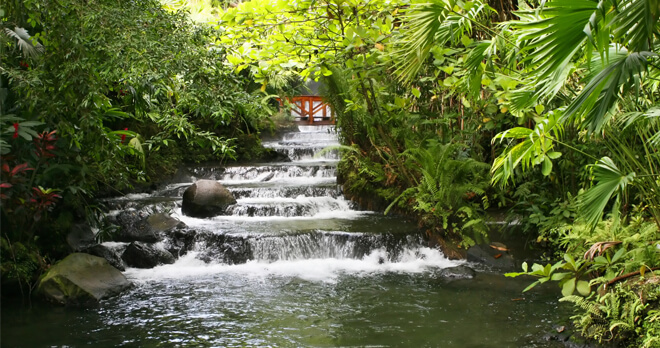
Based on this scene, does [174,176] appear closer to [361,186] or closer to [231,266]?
[361,186]

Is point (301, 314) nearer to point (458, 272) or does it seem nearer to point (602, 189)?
point (458, 272)

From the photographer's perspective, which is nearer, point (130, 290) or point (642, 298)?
point (642, 298)

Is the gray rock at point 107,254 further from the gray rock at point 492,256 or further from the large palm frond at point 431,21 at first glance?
the large palm frond at point 431,21

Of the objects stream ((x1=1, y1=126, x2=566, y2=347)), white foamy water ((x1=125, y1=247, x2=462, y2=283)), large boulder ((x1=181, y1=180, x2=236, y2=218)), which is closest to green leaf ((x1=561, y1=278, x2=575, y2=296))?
stream ((x1=1, y1=126, x2=566, y2=347))

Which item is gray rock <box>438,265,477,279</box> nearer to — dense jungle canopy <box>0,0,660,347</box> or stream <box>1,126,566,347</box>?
stream <box>1,126,566,347</box>

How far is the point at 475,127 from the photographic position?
314 inches

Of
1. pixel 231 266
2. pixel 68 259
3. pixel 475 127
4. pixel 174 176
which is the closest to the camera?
pixel 68 259

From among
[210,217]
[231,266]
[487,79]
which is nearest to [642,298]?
[487,79]

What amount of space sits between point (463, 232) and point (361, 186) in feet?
7.96

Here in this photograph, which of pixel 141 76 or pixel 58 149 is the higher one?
pixel 141 76

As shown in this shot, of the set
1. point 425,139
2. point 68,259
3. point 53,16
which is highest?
point 53,16

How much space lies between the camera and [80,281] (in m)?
5.93

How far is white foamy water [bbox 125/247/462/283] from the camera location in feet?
22.6

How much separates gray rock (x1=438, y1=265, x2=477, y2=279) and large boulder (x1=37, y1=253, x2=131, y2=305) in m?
3.60
